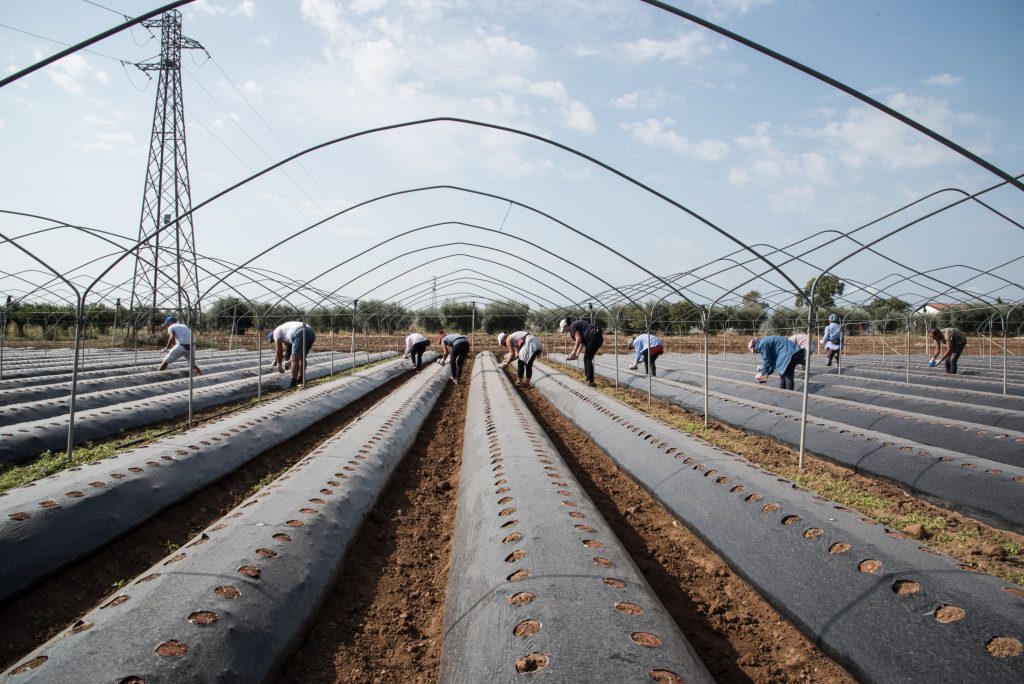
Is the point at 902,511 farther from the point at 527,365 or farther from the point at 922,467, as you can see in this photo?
the point at 527,365

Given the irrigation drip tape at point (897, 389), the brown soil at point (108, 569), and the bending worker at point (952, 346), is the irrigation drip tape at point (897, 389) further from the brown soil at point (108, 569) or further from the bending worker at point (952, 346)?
the brown soil at point (108, 569)

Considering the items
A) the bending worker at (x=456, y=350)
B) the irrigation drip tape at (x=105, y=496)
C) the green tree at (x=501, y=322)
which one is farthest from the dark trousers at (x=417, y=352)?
the green tree at (x=501, y=322)

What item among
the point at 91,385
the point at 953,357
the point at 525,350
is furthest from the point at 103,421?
the point at 953,357

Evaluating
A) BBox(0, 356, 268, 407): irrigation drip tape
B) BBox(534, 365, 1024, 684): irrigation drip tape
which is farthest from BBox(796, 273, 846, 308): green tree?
BBox(0, 356, 268, 407): irrigation drip tape

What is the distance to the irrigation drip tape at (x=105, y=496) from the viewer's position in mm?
3393

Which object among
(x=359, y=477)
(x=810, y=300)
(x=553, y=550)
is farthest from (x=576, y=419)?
(x=553, y=550)

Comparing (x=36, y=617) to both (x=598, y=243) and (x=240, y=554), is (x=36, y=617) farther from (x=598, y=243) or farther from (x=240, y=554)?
(x=598, y=243)

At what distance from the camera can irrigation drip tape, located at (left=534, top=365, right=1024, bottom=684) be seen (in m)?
2.28

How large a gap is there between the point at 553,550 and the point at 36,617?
117 inches

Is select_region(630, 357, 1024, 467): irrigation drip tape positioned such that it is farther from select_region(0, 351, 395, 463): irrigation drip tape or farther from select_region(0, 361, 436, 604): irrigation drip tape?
select_region(0, 351, 395, 463): irrigation drip tape

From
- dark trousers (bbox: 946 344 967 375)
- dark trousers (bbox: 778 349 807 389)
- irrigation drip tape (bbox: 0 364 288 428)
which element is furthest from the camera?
dark trousers (bbox: 946 344 967 375)

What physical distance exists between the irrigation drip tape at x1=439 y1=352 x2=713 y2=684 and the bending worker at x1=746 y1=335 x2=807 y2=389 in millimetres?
7961

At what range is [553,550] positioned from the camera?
9.70ft

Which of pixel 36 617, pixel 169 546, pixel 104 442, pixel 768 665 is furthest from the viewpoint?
pixel 104 442
